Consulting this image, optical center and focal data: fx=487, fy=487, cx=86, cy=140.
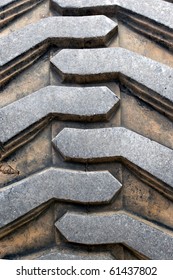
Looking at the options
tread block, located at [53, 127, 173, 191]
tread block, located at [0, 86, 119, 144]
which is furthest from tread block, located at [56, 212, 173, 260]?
tread block, located at [0, 86, 119, 144]

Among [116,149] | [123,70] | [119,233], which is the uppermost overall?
[123,70]

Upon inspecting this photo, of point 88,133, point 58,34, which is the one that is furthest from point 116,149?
point 58,34

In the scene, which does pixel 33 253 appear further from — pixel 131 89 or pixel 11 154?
pixel 131 89

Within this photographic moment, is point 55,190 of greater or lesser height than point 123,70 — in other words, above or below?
below

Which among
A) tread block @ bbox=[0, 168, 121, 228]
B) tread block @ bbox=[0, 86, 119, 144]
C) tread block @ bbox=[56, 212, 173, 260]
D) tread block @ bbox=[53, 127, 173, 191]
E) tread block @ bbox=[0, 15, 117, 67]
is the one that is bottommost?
tread block @ bbox=[56, 212, 173, 260]

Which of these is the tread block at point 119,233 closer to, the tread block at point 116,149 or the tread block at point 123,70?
the tread block at point 116,149

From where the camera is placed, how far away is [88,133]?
39.4 inches

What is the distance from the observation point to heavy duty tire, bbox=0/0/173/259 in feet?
3.21

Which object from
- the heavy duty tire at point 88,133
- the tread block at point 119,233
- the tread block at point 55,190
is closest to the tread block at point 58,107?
the heavy duty tire at point 88,133

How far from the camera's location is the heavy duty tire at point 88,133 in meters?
0.98

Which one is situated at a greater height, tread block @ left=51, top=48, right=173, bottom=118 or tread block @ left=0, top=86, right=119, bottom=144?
tread block @ left=51, top=48, right=173, bottom=118

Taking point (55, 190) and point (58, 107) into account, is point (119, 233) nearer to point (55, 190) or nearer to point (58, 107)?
point (55, 190)

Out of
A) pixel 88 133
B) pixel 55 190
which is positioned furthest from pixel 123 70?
pixel 55 190

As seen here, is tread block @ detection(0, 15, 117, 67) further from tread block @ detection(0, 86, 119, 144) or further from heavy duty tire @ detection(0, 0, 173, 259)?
tread block @ detection(0, 86, 119, 144)
